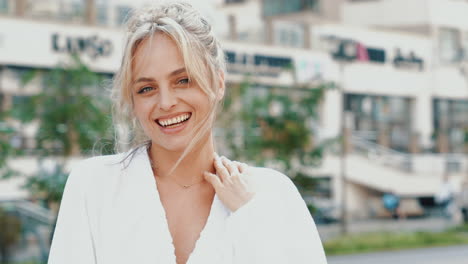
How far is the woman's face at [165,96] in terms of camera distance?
93.5 inches

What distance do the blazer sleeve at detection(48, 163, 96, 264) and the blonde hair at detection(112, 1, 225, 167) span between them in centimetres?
26

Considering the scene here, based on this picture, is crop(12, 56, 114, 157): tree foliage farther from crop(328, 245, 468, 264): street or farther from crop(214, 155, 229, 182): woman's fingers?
crop(214, 155, 229, 182): woman's fingers

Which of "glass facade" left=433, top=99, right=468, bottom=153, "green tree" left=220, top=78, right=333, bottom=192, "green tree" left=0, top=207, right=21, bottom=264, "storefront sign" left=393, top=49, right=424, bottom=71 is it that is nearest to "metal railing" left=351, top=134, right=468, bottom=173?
"glass facade" left=433, top=99, right=468, bottom=153

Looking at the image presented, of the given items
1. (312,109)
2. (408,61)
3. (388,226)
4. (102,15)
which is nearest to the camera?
(312,109)

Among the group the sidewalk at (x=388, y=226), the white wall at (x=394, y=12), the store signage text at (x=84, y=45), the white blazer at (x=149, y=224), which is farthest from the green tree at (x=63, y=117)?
the white wall at (x=394, y=12)

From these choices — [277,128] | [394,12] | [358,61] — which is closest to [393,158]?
[358,61]

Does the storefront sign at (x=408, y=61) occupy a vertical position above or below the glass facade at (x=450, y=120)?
above

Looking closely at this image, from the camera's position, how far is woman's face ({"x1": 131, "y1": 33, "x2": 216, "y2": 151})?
2375 mm

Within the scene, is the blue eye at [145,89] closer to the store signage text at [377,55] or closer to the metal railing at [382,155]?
the store signage text at [377,55]

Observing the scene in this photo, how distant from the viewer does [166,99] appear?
7.84 feet

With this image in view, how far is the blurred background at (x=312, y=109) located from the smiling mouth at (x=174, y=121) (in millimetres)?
634

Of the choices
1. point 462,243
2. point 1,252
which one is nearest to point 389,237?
point 462,243

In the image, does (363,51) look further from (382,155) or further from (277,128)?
(277,128)

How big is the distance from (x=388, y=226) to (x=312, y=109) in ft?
39.8
